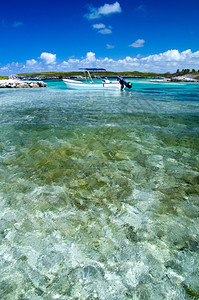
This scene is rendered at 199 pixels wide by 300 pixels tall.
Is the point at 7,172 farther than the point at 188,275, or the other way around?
the point at 7,172

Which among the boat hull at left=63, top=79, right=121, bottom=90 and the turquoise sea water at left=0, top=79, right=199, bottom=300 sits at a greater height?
the boat hull at left=63, top=79, right=121, bottom=90

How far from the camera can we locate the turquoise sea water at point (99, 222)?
9.35 ft

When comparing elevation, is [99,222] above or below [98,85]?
below

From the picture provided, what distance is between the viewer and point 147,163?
22.2ft

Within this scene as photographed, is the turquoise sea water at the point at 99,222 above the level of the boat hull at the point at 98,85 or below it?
below

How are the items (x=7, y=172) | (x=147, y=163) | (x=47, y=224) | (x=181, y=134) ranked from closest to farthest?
(x=47, y=224)
(x=7, y=172)
(x=147, y=163)
(x=181, y=134)

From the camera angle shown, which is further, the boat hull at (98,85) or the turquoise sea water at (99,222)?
the boat hull at (98,85)

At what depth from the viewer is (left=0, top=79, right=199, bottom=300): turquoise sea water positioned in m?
2.85

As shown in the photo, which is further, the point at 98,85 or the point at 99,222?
the point at 98,85

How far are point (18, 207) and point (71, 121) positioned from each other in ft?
31.9

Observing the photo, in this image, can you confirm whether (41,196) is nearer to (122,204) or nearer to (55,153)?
(122,204)

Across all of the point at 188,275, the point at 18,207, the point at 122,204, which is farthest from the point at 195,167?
the point at 18,207

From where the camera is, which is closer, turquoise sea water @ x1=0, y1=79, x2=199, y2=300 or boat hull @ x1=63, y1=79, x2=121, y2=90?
turquoise sea water @ x1=0, y1=79, x2=199, y2=300

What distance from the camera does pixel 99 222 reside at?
4008 mm
